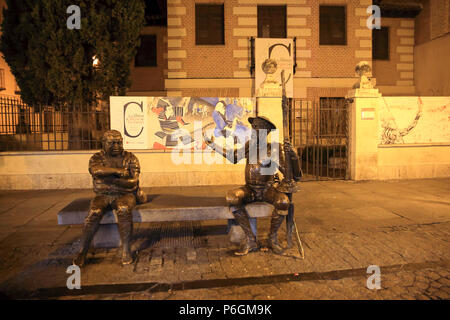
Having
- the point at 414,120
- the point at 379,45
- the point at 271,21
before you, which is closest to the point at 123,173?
the point at 414,120

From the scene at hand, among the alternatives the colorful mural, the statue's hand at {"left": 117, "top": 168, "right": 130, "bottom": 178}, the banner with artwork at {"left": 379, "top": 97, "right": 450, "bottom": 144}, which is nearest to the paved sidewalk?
the statue's hand at {"left": 117, "top": 168, "right": 130, "bottom": 178}

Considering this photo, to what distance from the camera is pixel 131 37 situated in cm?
1009

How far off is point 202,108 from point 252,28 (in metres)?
6.52

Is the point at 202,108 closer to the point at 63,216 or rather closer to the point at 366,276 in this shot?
the point at 63,216

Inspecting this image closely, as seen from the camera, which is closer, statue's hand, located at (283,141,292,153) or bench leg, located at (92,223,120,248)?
statue's hand, located at (283,141,292,153)

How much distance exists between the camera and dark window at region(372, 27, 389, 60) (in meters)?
16.0

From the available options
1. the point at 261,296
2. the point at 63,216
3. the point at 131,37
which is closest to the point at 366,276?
the point at 261,296

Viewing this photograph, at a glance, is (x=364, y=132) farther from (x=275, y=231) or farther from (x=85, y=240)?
(x=85, y=240)

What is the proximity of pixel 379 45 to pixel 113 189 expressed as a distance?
608 inches

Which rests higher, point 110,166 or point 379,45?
point 379,45

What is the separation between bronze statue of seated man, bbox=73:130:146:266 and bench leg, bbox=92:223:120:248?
46 cm

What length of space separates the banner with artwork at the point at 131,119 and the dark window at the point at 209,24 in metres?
6.42

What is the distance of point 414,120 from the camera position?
973 centimetres

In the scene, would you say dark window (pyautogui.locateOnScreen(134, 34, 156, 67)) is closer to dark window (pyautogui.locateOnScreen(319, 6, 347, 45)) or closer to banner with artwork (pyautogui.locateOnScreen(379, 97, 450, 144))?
dark window (pyautogui.locateOnScreen(319, 6, 347, 45))
